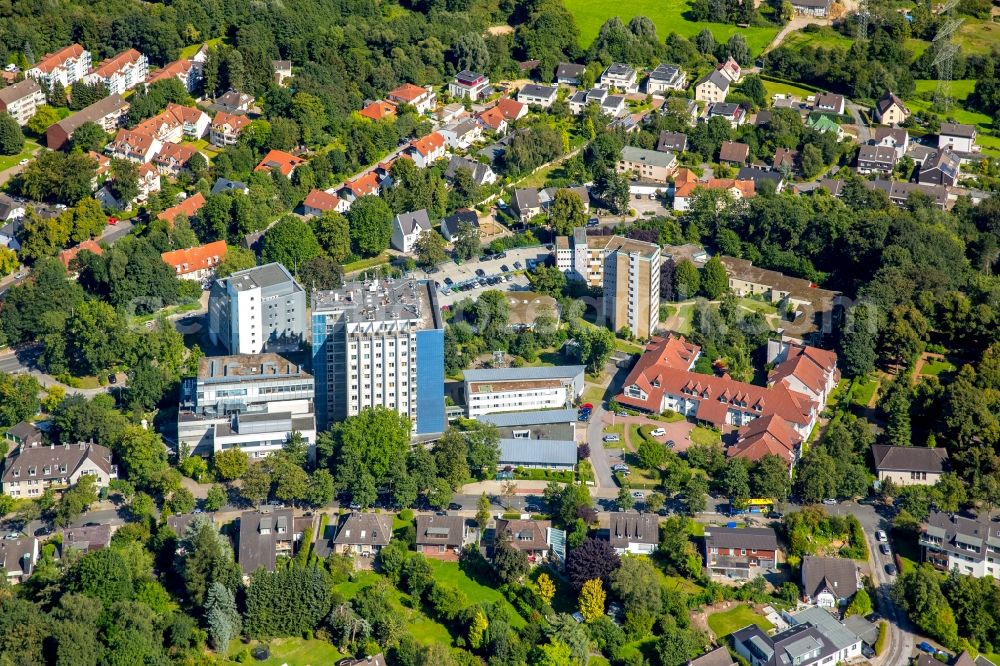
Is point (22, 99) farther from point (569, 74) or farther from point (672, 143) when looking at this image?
point (672, 143)

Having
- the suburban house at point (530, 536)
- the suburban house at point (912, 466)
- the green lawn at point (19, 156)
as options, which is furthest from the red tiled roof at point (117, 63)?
the suburban house at point (912, 466)

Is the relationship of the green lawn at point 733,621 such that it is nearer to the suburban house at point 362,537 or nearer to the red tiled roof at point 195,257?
the suburban house at point 362,537

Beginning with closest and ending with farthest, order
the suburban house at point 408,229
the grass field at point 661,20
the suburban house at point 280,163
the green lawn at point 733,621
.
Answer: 1. the green lawn at point 733,621
2. the suburban house at point 408,229
3. the suburban house at point 280,163
4. the grass field at point 661,20

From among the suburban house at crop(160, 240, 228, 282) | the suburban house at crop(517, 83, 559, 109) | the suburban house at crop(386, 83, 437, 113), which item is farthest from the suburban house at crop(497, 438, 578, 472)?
the suburban house at crop(517, 83, 559, 109)

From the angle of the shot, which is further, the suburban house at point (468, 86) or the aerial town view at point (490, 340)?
the suburban house at point (468, 86)

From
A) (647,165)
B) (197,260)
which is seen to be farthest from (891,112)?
(197,260)

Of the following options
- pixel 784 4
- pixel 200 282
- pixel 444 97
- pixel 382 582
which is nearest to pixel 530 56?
pixel 444 97

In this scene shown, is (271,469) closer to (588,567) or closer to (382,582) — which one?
(382,582)

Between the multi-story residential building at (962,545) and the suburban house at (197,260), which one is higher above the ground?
the suburban house at (197,260)

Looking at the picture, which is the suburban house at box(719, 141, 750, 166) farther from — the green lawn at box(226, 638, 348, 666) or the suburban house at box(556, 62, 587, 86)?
the green lawn at box(226, 638, 348, 666)
